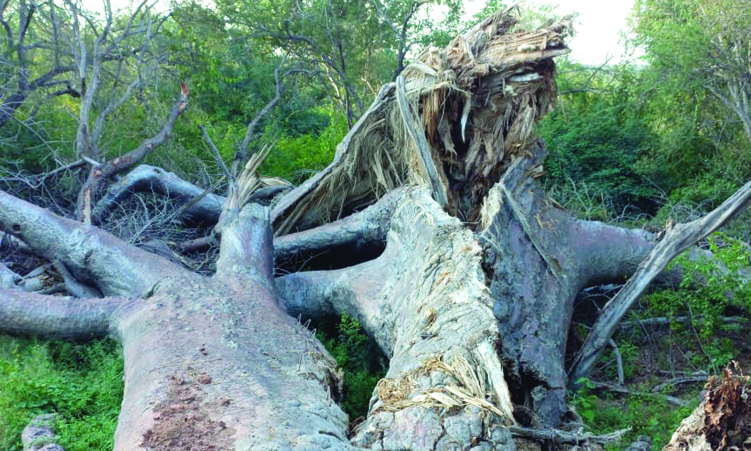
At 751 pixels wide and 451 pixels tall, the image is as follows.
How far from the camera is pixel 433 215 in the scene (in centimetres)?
498

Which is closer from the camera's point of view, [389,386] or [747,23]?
[389,386]

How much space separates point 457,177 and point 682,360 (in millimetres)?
2354

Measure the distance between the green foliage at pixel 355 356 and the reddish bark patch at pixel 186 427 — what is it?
1572 millimetres

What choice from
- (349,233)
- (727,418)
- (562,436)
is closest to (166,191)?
(349,233)

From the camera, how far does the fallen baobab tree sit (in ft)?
9.71

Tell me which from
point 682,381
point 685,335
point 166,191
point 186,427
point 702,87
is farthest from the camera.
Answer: point 702,87

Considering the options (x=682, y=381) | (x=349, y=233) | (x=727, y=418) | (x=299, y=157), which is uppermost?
(x=299, y=157)

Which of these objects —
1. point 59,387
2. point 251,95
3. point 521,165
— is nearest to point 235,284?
point 59,387

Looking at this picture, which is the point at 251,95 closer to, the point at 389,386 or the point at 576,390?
the point at 576,390

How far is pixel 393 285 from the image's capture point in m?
4.77

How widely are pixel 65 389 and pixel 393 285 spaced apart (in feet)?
7.10

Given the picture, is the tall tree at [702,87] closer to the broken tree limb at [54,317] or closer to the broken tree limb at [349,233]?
the broken tree limb at [349,233]

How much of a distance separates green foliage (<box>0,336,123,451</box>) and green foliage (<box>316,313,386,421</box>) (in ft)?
4.83

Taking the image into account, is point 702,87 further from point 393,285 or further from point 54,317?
point 54,317
